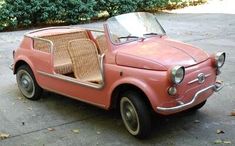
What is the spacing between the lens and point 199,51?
5059 mm

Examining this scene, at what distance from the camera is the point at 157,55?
15.6ft

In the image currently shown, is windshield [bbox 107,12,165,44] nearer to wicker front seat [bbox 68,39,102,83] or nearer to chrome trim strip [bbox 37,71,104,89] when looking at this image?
chrome trim strip [bbox 37,71,104,89]

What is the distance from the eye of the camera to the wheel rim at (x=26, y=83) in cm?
646

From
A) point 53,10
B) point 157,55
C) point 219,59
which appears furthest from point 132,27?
point 53,10

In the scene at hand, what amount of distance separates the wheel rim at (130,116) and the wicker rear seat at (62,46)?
1506 mm

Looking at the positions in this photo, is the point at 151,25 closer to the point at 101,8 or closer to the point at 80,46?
the point at 80,46

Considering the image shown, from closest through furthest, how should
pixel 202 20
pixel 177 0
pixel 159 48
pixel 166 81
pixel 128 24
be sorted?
1. pixel 166 81
2. pixel 159 48
3. pixel 128 24
4. pixel 202 20
5. pixel 177 0

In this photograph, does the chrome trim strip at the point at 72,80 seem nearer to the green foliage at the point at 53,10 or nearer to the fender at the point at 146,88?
the fender at the point at 146,88

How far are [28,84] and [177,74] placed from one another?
9.49 ft

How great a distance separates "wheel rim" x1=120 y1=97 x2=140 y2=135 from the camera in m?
4.78

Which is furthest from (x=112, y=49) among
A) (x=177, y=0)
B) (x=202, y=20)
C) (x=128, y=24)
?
(x=177, y=0)

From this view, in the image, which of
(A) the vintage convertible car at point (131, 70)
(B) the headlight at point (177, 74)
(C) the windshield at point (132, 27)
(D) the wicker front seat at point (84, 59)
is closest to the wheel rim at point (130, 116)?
(A) the vintage convertible car at point (131, 70)

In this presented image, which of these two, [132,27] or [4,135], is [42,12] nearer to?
[132,27]

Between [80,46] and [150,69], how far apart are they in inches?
70.1
